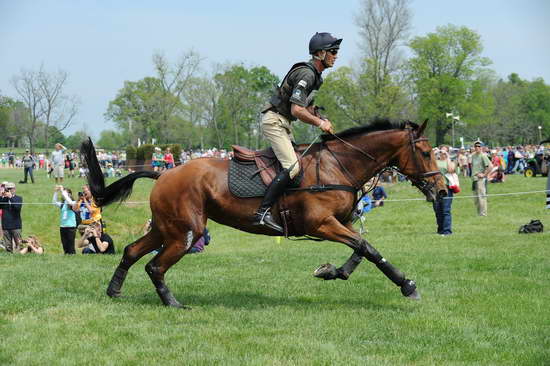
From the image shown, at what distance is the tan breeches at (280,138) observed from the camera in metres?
7.91

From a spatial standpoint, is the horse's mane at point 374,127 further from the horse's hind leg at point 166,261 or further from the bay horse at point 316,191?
the horse's hind leg at point 166,261

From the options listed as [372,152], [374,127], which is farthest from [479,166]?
[372,152]

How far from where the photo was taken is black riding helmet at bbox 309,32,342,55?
7.90 m

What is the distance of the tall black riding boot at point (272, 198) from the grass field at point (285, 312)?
109 centimetres

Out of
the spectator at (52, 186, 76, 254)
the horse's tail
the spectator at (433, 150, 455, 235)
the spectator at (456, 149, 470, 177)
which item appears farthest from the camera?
the spectator at (456, 149, 470, 177)

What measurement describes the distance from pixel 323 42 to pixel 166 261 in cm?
349

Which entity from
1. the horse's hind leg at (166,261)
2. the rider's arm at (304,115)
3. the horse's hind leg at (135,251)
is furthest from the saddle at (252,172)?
the horse's hind leg at (135,251)

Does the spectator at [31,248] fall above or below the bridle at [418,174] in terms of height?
below

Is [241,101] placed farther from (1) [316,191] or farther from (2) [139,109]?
(1) [316,191]

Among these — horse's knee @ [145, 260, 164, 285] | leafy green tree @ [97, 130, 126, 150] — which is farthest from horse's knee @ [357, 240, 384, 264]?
leafy green tree @ [97, 130, 126, 150]

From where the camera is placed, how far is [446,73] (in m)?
72.9

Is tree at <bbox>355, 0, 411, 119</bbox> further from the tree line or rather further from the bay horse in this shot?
the bay horse

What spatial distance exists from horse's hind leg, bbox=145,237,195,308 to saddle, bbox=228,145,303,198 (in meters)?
0.90

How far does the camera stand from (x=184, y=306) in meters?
7.90
